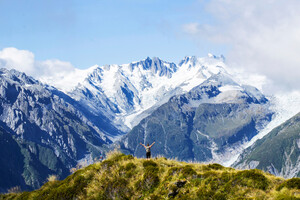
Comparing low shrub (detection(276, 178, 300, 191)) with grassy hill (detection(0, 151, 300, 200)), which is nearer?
low shrub (detection(276, 178, 300, 191))

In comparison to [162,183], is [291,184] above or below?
below

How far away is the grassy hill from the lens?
2595cm

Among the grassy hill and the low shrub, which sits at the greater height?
the grassy hill

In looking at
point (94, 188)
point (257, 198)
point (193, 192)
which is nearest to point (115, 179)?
point (94, 188)

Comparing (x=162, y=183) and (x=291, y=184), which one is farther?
(x=162, y=183)

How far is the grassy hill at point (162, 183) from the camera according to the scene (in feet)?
85.1

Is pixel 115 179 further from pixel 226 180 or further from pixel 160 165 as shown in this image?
pixel 226 180

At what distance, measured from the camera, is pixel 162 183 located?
3073 centimetres

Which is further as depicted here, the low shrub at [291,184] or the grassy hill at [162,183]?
the grassy hill at [162,183]

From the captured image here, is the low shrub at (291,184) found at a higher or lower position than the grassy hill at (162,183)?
lower

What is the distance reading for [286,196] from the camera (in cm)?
2238

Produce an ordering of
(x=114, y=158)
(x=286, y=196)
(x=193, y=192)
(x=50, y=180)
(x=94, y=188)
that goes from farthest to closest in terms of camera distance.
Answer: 1. (x=50, y=180)
2. (x=114, y=158)
3. (x=94, y=188)
4. (x=193, y=192)
5. (x=286, y=196)

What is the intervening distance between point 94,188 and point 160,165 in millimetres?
7008

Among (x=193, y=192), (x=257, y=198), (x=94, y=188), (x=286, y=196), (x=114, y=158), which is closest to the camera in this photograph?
(x=286, y=196)
